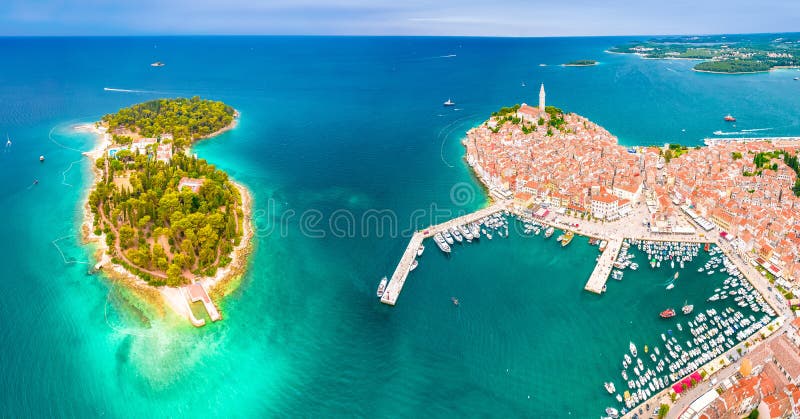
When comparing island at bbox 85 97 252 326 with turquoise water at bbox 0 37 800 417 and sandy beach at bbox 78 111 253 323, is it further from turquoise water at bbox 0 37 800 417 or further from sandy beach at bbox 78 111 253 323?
turquoise water at bbox 0 37 800 417

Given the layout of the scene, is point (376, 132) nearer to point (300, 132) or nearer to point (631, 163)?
point (300, 132)

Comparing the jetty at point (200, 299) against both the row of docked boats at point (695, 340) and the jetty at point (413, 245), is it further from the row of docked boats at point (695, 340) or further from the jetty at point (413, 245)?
the row of docked boats at point (695, 340)

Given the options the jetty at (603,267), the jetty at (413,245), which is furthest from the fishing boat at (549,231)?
the jetty at (413,245)

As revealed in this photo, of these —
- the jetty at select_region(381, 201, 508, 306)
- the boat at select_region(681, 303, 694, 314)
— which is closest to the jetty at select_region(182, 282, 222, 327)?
the jetty at select_region(381, 201, 508, 306)

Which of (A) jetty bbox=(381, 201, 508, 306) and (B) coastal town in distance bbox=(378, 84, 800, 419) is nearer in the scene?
(B) coastal town in distance bbox=(378, 84, 800, 419)

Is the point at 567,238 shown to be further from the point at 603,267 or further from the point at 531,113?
the point at 531,113

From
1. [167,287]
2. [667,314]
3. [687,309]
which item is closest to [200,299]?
[167,287]

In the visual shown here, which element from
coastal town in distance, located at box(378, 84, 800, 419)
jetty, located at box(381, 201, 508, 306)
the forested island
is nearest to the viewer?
coastal town in distance, located at box(378, 84, 800, 419)
